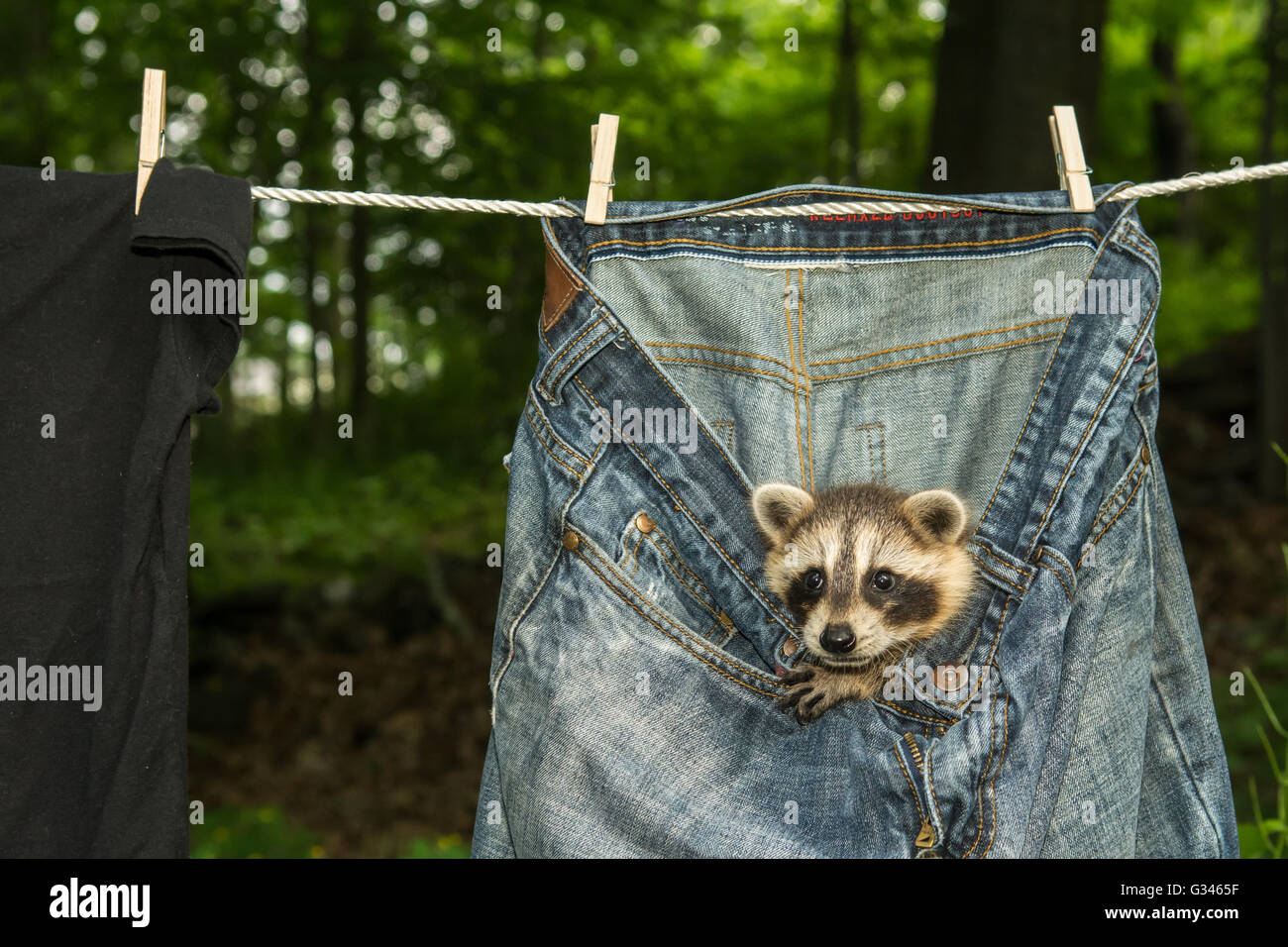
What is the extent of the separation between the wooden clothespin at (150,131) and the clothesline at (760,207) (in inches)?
8.1

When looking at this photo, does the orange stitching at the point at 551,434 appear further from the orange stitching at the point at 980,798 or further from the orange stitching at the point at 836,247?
the orange stitching at the point at 980,798

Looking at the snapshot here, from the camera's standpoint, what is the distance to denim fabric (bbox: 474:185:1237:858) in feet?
6.56

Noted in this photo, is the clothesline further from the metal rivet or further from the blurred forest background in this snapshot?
the blurred forest background

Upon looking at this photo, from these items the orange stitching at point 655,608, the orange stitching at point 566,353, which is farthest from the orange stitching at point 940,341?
the orange stitching at point 655,608

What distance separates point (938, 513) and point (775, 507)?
0.37 meters

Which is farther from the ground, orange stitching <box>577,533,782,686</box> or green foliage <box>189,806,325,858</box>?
orange stitching <box>577,533,782,686</box>

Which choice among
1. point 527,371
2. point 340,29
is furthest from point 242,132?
point 527,371

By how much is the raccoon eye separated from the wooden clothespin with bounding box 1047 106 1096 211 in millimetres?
929

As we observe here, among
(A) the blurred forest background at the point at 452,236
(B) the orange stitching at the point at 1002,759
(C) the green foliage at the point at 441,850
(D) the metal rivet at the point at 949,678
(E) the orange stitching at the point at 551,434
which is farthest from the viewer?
(A) the blurred forest background at the point at 452,236

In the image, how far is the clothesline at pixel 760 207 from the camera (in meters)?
2.12

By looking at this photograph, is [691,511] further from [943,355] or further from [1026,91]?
[1026,91]

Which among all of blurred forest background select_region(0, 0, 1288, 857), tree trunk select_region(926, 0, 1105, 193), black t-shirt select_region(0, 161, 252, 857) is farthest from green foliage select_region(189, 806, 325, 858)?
tree trunk select_region(926, 0, 1105, 193)

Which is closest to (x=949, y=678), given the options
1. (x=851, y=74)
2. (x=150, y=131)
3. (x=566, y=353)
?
(x=566, y=353)
